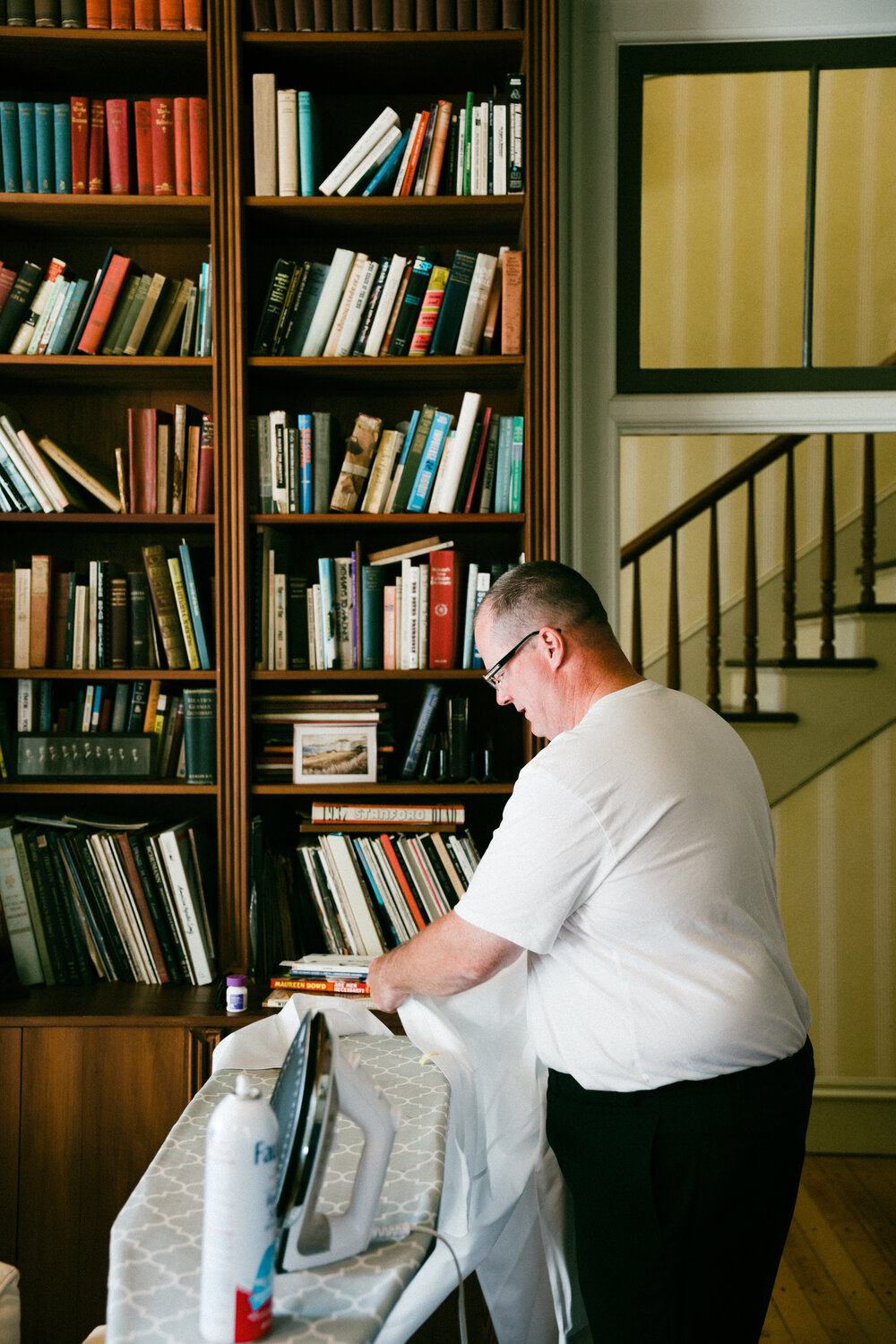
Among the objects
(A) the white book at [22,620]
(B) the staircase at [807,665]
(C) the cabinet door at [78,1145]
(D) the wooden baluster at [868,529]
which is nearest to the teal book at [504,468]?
(A) the white book at [22,620]

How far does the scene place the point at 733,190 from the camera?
2.72 meters

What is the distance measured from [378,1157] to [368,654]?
130 centimetres

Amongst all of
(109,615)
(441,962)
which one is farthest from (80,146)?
(441,962)

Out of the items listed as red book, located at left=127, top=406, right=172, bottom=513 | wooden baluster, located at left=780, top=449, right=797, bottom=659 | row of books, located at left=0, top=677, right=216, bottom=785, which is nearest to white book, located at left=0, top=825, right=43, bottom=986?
row of books, located at left=0, top=677, right=216, bottom=785

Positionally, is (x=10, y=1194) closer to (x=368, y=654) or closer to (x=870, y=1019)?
(x=368, y=654)

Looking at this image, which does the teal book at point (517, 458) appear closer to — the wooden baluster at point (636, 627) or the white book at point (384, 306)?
the white book at point (384, 306)

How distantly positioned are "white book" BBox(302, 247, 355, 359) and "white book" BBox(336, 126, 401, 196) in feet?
0.43

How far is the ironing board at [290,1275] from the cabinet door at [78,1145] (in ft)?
2.23

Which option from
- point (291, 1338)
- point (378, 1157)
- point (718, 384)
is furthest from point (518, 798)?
point (718, 384)

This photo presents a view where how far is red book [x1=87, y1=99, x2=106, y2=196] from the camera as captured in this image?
210 centimetres

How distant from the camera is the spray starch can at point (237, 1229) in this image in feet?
2.73

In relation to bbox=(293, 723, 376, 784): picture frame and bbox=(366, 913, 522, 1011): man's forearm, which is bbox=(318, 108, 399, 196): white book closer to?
bbox=(293, 723, 376, 784): picture frame

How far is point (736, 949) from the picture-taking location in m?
1.22

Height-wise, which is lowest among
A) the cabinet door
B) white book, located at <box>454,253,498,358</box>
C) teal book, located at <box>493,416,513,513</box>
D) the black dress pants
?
the cabinet door
